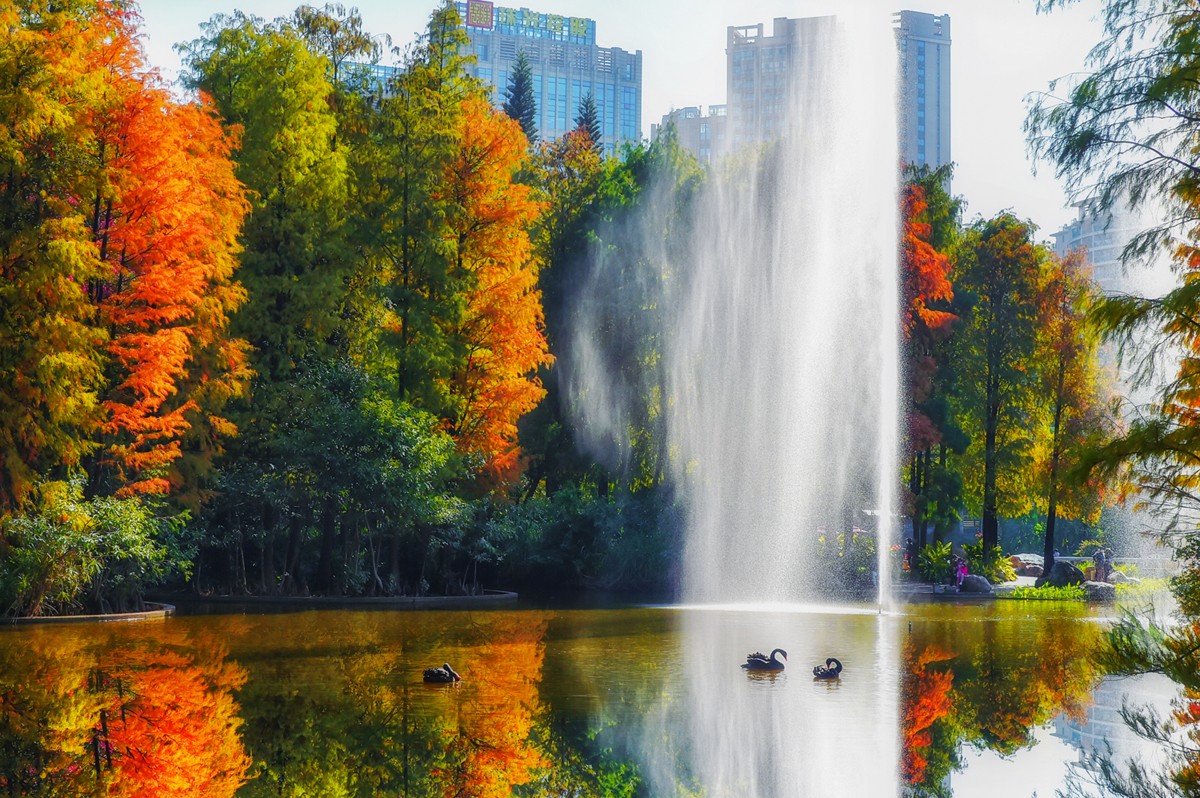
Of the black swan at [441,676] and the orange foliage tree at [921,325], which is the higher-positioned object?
the orange foliage tree at [921,325]

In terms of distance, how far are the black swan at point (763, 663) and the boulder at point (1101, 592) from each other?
18.9 meters

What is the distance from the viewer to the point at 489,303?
30938 mm

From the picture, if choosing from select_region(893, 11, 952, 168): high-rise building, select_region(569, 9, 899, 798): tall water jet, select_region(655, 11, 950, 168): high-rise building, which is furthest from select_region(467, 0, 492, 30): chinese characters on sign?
select_region(569, 9, 899, 798): tall water jet

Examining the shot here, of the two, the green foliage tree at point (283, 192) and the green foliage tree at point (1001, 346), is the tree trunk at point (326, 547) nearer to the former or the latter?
the green foliage tree at point (283, 192)

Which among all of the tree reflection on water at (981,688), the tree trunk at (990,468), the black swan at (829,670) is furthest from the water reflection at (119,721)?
the tree trunk at (990,468)

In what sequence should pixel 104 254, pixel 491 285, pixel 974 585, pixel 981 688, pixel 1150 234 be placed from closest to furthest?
1. pixel 1150 234
2. pixel 981 688
3. pixel 104 254
4. pixel 491 285
5. pixel 974 585

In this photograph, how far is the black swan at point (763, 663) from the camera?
16.8 meters

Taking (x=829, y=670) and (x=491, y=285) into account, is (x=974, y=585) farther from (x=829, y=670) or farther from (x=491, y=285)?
(x=829, y=670)

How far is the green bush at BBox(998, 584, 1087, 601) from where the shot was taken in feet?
108

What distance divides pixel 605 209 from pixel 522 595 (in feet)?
35.7

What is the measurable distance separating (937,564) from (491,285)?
1465cm

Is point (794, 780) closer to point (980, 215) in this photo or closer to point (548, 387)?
point (548, 387)

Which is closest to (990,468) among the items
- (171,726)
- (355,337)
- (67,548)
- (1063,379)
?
(1063,379)

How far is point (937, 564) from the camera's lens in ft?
119
